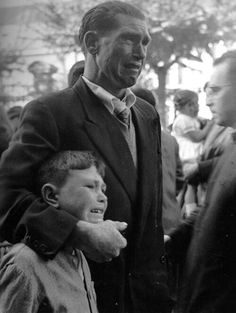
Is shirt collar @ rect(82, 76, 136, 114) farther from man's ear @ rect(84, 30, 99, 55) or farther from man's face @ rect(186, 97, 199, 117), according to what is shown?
man's face @ rect(186, 97, 199, 117)

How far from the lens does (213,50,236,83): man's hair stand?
100 centimetres

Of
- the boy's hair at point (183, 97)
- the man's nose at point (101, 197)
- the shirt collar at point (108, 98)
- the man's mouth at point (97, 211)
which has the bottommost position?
the man's mouth at point (97, 211)

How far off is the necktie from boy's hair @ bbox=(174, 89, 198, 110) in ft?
0.65

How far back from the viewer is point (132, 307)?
934mm

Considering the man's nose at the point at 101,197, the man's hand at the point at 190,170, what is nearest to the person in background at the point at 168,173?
the man's hand at the point at 190,170

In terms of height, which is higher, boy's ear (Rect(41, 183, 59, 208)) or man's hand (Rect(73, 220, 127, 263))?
boy's ear (Rect(41, 183, 59, 208))

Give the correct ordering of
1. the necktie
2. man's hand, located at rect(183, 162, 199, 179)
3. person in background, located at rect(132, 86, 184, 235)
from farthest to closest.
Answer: man's hand, located at rect(183, 162, 199, 179), person in background, located at rect(132, 86, 184, 235), the necktie

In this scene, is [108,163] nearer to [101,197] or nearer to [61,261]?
[101,197]

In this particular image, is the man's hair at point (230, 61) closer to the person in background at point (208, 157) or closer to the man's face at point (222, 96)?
the man's face at point (222, 96)

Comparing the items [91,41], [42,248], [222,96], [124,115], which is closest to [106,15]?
[91,41]

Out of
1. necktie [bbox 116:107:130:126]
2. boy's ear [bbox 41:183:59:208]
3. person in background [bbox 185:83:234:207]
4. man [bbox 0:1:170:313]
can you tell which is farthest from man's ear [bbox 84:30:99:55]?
person in background [bbox 185:83:234:207]

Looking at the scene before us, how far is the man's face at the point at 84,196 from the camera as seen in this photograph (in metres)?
0.85

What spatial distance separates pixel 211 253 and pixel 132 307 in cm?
18

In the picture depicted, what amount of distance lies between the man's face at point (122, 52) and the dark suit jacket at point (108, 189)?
0.05 meters
